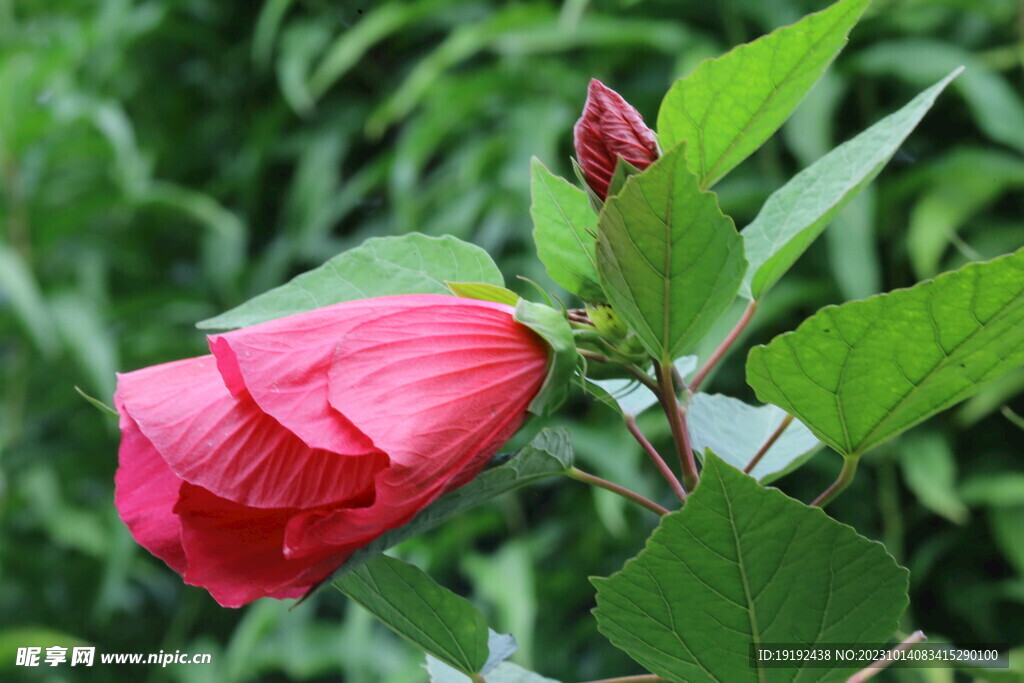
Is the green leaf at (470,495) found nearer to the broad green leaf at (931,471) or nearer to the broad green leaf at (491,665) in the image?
the broad green leaf at (491,665)

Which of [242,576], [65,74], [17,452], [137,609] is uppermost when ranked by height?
[242,576]

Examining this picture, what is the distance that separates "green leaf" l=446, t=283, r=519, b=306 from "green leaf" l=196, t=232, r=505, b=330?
0.01 meters

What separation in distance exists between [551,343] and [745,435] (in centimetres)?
9

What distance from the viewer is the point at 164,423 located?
0.52ft

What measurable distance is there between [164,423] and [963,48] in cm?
88

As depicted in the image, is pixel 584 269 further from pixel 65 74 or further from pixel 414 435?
pixel 65 74

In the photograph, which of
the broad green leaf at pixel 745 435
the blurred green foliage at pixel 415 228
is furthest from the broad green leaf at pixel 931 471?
the broad green leaf at pixel 745 435

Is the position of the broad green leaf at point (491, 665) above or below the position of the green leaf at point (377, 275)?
below

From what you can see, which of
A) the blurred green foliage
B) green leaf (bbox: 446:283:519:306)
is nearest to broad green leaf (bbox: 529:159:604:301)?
green leaf (bbox: 446:283:519:306)

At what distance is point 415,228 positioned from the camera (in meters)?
0.95

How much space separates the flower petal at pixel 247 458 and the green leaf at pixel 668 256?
2.0 inches

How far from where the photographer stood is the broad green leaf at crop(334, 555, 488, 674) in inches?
7.4

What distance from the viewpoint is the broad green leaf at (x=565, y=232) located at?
0.19 meters

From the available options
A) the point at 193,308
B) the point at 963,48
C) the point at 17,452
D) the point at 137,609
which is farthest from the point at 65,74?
the point at 963,48
